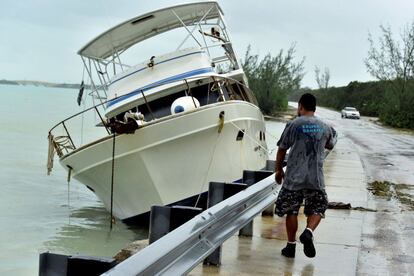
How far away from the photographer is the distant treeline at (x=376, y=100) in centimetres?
5125

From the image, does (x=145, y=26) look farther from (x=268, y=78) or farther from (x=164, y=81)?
(x=268, y=78)

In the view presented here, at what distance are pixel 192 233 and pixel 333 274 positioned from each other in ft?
6.12

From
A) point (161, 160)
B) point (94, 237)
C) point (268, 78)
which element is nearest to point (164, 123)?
point (161, 160)

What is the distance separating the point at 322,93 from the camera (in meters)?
117

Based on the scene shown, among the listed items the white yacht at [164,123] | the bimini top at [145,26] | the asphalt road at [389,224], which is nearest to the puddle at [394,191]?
the asphalt road at [389,224]

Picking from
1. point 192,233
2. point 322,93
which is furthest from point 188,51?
point 322,93

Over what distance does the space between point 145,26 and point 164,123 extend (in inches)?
177

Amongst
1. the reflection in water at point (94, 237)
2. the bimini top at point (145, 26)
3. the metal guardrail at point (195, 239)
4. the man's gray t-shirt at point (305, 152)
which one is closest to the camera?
the metal guardrail at point (195, 239)

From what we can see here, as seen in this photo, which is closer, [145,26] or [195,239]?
[195,239]

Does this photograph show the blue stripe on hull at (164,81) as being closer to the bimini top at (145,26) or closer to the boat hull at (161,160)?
the boat hull at (161,160)

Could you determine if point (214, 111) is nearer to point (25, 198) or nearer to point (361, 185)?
point (361, 185)

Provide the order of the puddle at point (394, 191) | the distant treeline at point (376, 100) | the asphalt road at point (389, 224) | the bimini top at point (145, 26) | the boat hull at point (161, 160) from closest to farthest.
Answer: the asphalt road at point (389, 224)
the puddle at point (394, 191)
the boat hull at point (161, 160)
the bimini top at point (145, 26)
the distant treeline at point (376, 100)

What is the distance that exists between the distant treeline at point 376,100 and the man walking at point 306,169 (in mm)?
→ 46399

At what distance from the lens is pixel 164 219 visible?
5.05m
